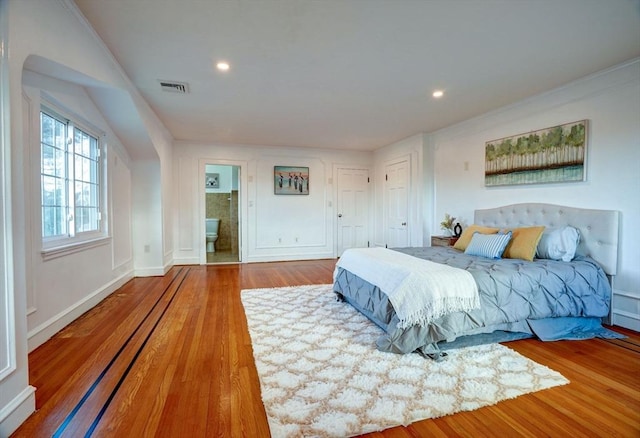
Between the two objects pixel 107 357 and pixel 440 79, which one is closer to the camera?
pixel 107 357

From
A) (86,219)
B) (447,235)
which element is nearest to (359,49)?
(447,235)

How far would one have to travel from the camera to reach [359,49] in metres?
2.51

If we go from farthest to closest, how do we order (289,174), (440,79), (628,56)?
(289,174) → (440,79) → (628,56)

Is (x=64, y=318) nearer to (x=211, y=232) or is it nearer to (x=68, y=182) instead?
(x=68, y=182)

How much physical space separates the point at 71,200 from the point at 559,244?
16.0 feet

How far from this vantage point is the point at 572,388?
1.83 m

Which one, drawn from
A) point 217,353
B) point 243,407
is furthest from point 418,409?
point 217,353

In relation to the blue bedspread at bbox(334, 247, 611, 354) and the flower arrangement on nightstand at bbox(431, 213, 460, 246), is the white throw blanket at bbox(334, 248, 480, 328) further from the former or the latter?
the flower arrangement on nightstand at bbox(431, 213, 460, 246)

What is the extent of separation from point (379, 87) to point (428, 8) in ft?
4.26

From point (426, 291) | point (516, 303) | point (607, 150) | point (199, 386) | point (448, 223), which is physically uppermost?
point (607, 150)

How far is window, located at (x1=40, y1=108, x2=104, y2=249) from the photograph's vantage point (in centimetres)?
271

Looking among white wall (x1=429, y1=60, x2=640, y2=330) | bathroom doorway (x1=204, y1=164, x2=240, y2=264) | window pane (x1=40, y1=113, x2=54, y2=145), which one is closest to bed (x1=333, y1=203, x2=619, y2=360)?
white wall (x1=429, y1=60, x2=640, y2=330)

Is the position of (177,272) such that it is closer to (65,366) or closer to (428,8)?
(65,366)

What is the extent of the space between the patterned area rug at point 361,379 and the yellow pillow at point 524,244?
1.08m
